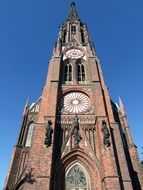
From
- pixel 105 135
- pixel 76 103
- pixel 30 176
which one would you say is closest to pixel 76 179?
pixel 30 176

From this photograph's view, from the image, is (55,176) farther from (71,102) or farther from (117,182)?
(71,102)

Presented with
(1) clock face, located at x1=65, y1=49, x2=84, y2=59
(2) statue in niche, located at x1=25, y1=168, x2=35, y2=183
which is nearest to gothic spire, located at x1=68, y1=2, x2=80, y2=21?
(1) clock face, located at x1=65, y1=49, x2=84, y2=59

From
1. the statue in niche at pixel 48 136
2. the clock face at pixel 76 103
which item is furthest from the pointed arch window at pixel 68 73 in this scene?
the statue in niche at pixel 48 136

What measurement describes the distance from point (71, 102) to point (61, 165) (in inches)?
272

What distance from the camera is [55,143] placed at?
15766 millimetres

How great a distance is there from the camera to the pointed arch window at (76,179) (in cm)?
1381

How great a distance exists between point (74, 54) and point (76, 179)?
17.1 metres

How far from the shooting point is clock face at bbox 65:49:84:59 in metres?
25.8

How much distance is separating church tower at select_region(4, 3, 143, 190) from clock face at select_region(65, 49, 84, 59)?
127 inches

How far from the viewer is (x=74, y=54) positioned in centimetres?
2622

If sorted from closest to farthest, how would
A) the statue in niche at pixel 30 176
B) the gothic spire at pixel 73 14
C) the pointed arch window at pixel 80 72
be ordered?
the statue in niche at pixel 30 176 → the pointed arch window at pixel 80 72 → the gothic spire at pixel 73 14

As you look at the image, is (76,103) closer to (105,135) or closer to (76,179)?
(105,135)

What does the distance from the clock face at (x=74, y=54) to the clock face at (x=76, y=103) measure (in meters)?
7.18

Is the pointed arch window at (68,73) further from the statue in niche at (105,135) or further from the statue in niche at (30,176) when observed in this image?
the statue in niche at (30,176)
